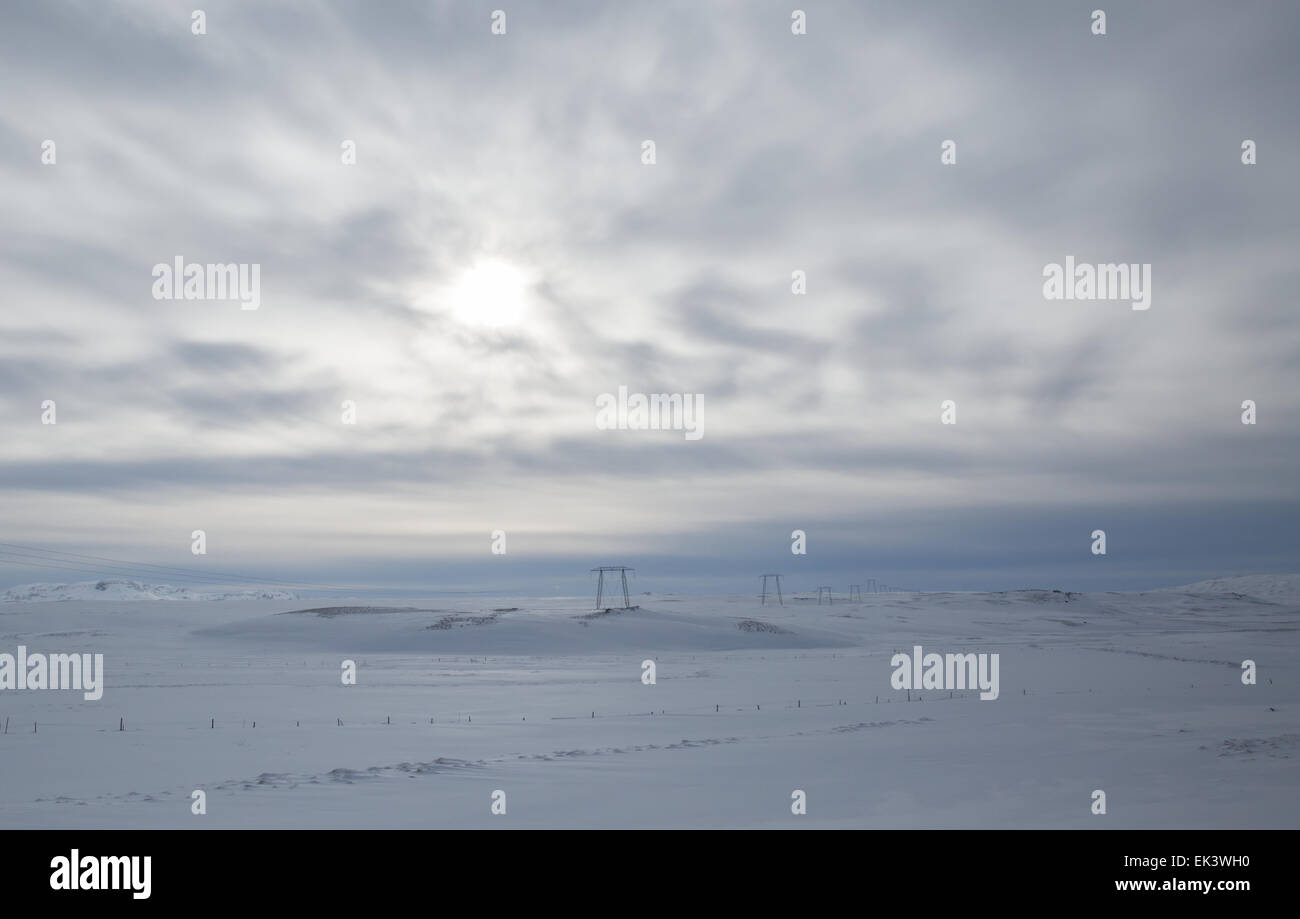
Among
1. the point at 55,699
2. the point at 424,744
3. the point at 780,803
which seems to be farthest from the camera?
the point at 55,699

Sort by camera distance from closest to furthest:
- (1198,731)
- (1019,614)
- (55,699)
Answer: (1198,731) < (55,699) < (1019,614)

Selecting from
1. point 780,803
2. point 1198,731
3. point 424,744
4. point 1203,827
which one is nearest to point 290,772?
point 424,744

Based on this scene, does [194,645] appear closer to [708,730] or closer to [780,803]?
[708,730]

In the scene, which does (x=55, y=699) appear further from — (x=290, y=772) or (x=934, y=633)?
(x=934, y=633)
